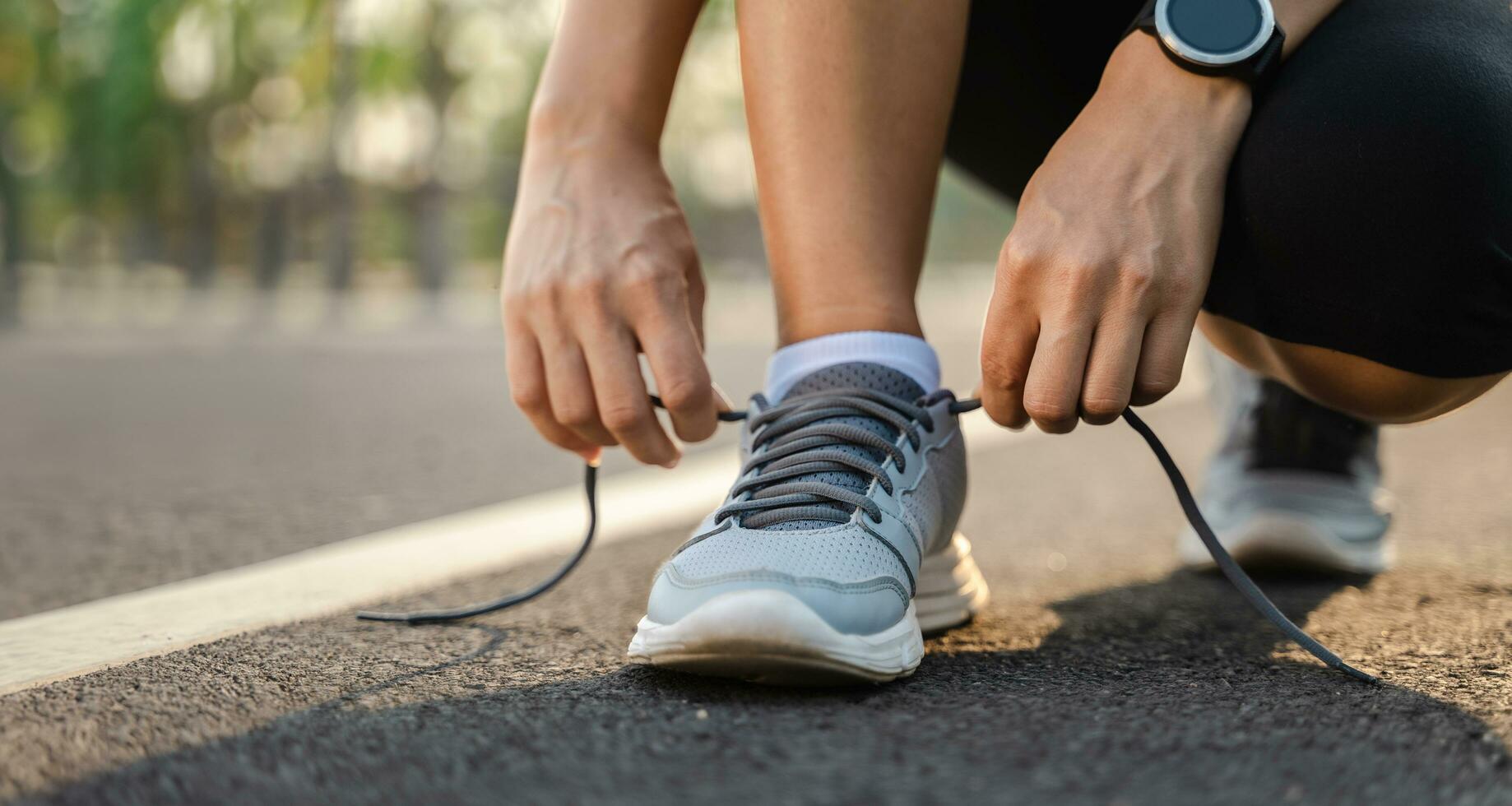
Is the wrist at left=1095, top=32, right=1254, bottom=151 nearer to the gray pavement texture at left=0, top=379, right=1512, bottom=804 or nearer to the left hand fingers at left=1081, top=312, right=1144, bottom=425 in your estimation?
the left hand fingers at left=1081, top=312, right=1144, bottom=425

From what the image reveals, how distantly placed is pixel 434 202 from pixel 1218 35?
631 inches

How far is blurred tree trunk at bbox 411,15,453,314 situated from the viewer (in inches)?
624

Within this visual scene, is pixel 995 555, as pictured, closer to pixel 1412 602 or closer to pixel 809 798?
pixel 1412 602

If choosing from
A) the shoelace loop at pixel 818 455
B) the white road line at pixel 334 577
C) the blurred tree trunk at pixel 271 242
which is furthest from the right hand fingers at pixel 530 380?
the blurred tree trunk at pixel 271 242

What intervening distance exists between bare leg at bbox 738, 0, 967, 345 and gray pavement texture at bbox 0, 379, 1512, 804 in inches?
12.3

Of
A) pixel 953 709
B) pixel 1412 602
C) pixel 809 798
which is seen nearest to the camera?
pixel 809 798

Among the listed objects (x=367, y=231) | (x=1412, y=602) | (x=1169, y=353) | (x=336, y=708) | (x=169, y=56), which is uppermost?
(x=1169, y=353)

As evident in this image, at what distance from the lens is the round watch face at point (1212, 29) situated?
99 centimetres

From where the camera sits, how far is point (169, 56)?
17531 millimetres

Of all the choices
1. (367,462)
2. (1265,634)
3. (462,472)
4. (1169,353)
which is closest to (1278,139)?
(1169,353)

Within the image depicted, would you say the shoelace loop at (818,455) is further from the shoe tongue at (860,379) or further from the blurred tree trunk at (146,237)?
the blurred tree trunk at (146,237)

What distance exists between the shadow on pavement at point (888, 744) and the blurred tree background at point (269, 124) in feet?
31.5

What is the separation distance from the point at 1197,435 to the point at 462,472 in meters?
1.64

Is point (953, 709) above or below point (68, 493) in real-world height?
above
